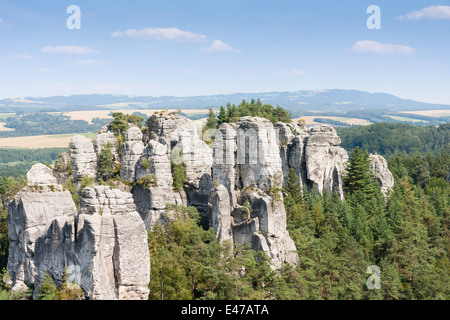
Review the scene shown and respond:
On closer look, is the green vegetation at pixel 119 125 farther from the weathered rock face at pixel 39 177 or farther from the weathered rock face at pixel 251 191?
the weathered rock face at pixel 39 177

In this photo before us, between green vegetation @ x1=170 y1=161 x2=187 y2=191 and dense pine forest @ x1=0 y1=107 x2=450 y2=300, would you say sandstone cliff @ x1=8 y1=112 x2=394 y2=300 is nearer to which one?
green vegetation @ x1=170 y1=161 x2=187 y2=191

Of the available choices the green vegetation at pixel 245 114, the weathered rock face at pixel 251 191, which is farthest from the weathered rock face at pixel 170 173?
the green vegetation at pixel 245 114

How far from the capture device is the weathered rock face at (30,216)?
38156mm

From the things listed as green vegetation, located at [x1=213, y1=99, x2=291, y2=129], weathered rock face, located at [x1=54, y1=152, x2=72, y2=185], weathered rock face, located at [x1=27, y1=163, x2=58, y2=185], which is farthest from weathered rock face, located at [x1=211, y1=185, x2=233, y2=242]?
weathered rock face, located at [x1=54, y1=152, x2=72, y2=185]

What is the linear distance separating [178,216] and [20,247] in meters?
15.0

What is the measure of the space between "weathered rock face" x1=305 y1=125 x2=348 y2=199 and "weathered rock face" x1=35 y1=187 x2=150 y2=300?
130ft

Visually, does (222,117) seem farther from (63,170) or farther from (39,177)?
(39,177)

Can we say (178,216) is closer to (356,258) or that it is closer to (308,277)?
(308,277)

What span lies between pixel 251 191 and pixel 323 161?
22.0 metres

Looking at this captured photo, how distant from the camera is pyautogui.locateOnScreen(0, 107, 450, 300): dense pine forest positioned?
3572 centimetres
